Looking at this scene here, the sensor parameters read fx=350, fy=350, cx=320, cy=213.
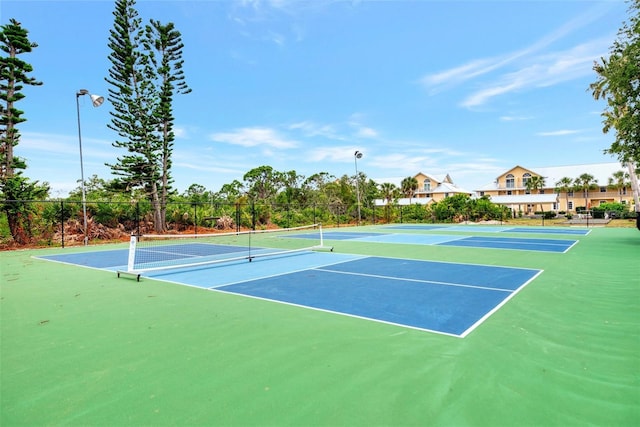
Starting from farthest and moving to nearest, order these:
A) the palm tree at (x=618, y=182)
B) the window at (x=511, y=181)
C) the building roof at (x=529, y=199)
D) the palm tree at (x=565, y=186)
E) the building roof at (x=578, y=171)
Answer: the window at (x=511, y=181), the palm tree at (x=565, y=186), the building roof at (x=578, y=171), the palm tree at (x=618, y=182), the building roof at (x=529, y=199)

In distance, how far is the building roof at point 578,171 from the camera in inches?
2124

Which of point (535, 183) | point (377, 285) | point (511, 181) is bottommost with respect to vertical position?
point (377, 285)

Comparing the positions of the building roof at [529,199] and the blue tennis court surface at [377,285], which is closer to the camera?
the blue tennis court surface at [377,285]

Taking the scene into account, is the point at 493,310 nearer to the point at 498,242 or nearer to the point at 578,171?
the point at 498,242

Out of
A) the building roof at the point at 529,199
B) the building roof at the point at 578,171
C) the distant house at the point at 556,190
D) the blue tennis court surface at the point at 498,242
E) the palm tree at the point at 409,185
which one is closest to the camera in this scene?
the blue tennis court surface at the point at 498,242

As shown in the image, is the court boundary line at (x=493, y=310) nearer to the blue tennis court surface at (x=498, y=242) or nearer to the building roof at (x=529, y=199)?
the blue tennis court surface at (x=498, y=242)

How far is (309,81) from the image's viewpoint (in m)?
30.7

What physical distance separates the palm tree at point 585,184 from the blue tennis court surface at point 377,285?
2283 inches

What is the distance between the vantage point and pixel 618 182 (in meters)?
50.9

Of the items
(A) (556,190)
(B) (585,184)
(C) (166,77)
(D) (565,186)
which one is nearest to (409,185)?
(A) (556,190)

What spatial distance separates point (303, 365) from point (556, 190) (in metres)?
66.0

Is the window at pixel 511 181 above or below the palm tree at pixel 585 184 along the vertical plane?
above

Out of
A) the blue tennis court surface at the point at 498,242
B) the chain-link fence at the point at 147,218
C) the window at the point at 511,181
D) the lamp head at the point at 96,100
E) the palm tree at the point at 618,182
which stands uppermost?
the lamp head at the point at 96,100

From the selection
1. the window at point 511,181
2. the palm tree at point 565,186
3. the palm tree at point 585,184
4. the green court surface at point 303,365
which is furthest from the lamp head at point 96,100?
the window at point 511,181
